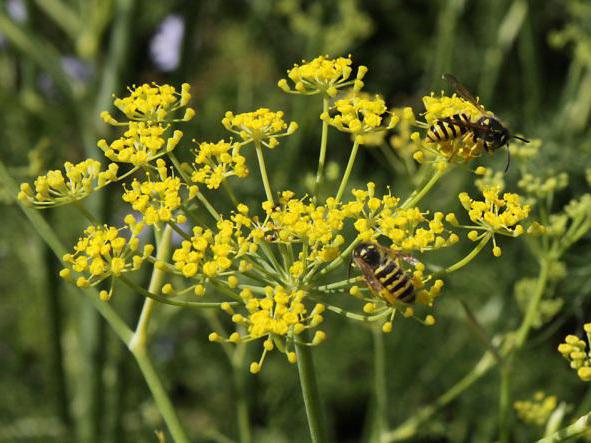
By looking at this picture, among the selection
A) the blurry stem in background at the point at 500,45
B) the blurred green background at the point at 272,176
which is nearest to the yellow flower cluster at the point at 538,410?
the blurred green background at the point at 272,176

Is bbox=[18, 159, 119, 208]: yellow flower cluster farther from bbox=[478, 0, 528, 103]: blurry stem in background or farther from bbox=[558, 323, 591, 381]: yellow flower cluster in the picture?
bbox=[478, 0, 528, 103]: blurry stem in background

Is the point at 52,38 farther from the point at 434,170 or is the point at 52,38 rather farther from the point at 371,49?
the point at 434,170

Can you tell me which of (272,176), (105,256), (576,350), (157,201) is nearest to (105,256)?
(105,256)

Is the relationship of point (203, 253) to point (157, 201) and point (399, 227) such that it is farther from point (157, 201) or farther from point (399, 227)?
point (399, 227)

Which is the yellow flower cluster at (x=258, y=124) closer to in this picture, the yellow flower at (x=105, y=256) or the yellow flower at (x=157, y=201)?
the yellow flower at (x=157, y=201)

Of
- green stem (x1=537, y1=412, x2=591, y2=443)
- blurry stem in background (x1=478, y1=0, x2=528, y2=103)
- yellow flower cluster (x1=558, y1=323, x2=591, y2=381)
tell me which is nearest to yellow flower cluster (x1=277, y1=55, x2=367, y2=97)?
yellow flower cluster (x1=558, y1=323, x2=591, y2=381)

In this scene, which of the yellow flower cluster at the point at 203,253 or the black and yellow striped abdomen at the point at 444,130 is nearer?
the yellow flower cluster at the point at 203,253

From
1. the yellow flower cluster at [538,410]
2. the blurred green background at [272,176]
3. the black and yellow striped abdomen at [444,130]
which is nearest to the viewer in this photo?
the black and yellow striped abdomen at [444,130]
